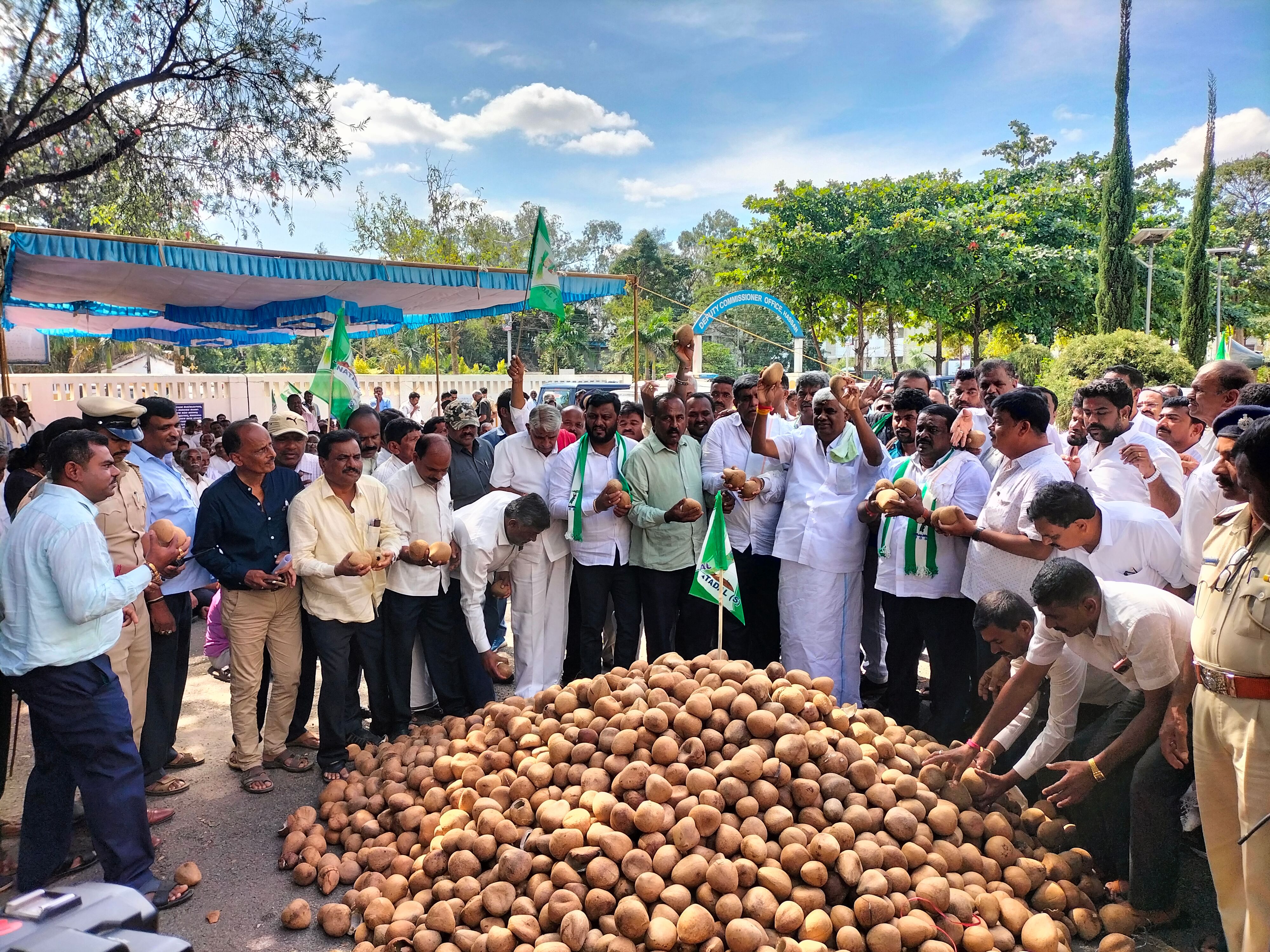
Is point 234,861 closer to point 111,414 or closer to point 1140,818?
point 111,414

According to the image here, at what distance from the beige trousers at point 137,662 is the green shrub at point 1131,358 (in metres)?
11.6

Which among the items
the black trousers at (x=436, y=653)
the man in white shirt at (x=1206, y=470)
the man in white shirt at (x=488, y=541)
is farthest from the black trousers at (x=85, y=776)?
the man in white shirt at (x=1206, y=470)

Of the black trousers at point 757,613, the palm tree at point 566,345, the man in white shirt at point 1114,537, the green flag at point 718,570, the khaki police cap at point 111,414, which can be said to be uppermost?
the palm tree at point 566,345

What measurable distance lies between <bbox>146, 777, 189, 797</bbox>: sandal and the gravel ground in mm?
41

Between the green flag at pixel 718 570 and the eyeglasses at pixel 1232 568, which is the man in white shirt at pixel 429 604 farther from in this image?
the eyeglasses at pixel 1232 568

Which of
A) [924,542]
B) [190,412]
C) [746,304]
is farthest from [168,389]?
A: [924,542]

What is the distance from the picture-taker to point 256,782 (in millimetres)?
4176

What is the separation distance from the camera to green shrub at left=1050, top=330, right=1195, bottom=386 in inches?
433

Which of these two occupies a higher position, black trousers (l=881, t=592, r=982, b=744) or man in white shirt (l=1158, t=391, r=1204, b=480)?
man in white shirt (l=1158, t=391, r=1204, b=480)

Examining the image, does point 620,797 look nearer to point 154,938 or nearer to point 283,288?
point 154,938

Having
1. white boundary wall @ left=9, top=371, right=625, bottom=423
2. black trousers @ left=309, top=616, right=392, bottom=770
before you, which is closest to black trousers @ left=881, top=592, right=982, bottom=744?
black trousers @ left=309, top=616, right=392, bottom=770

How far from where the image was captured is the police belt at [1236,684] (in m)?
2.32

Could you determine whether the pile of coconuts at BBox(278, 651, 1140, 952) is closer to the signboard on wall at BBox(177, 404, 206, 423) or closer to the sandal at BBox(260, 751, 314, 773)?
the sandal at BBox(260, 751, 314, 773)

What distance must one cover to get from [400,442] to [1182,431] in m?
5.01
